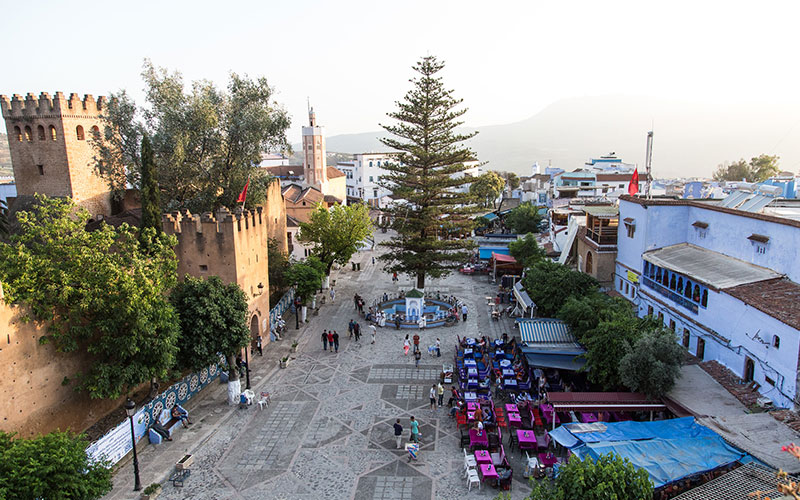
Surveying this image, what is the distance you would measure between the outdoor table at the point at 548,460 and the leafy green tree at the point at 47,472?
8.56 meters

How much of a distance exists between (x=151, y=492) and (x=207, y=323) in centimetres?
474

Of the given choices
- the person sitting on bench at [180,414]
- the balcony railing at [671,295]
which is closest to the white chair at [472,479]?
the person sitting on bench at [180,414]

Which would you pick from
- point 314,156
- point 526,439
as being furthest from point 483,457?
point 314,156

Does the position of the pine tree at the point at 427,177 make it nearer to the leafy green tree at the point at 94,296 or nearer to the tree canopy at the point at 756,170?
the leafy green tree at the point at 94,296

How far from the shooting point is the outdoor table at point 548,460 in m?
11.1

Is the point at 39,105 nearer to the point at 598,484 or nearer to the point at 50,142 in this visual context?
the point at 50,142

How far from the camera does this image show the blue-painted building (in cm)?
1104

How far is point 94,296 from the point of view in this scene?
1205 centimetres

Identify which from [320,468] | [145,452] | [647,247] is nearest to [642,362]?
[647,247]

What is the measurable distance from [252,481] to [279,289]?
1330 centimetres

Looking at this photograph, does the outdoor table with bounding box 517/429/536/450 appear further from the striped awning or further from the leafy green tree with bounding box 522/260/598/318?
the leafy green tree with bounding box 522/260/598/318

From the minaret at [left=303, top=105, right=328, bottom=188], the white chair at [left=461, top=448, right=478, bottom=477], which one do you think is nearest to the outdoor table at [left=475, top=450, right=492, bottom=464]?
the white chair at [left=461, top=448, right=478, bottom=477]

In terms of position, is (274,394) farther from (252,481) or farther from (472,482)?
(472,482)

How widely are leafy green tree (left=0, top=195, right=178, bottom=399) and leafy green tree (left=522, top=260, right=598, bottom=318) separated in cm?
1200
